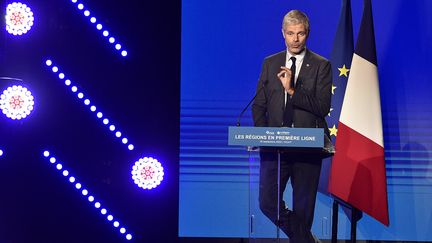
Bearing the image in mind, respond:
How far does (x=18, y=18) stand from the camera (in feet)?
16.7

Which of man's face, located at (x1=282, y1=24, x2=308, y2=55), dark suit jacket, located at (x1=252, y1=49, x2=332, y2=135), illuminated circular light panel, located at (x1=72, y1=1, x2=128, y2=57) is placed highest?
illuminated circular light panel, located at (x1=72, y1=1, x2=128, y2=57)

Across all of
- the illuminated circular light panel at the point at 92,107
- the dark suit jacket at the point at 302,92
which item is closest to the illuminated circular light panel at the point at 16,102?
the illuminated circular light panel at the point at 92,107

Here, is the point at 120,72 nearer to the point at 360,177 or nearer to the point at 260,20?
the point at 260,20

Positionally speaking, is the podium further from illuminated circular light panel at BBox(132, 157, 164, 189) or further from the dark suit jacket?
illuminated circular light panel at BBox(132, 157, 164, 189)

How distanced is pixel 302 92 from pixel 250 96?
1677 millimetres

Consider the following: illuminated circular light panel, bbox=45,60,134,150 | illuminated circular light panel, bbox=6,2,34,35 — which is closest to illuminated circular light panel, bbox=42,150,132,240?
illuminated circular light panel, bbox=45,60,134,150

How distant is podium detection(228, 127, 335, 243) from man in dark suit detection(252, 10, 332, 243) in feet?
0.13

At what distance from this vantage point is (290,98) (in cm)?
401

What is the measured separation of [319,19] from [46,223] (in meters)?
2.92

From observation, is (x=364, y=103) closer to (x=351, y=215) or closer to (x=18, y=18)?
(x=351, y=215)

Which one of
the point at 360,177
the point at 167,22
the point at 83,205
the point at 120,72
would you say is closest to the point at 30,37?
the point at 120,72

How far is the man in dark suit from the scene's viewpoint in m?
3.82

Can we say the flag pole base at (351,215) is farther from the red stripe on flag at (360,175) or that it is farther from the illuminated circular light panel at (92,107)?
the illuminated circular light panel at (92,107)

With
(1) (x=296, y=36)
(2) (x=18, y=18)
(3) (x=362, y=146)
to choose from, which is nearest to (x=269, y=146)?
(1) (x=296, y=36)
